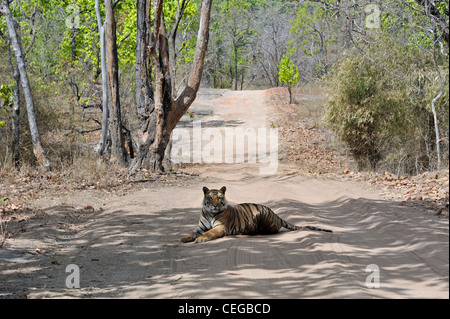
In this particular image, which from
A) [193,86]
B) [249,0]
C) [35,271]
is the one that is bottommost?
[35,271]

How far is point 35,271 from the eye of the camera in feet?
24.3

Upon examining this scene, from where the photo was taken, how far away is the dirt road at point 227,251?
5441 mm

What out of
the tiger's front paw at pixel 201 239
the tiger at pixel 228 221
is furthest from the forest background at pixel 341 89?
the tiger's front paw at pixel 201 239

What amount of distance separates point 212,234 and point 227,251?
826mm

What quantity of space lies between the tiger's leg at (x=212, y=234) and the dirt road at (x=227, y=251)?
142 millimetres

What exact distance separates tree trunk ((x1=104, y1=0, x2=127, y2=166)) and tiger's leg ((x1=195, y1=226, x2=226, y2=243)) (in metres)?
10.6

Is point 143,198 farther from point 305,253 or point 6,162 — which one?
point 305,253

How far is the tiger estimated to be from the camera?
8344 mm

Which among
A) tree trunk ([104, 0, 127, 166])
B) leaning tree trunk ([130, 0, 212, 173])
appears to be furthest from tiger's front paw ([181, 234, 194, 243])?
tree trunk ([104, 0, 127, 166])

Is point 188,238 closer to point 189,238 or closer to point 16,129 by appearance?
point 189,238

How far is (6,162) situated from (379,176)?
10970 mm

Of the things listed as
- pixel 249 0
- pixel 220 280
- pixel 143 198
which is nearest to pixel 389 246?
pixel 220 280

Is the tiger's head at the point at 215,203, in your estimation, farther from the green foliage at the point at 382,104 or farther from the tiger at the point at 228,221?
the green foliage at the point at 382,104

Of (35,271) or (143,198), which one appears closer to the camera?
(35,271)
